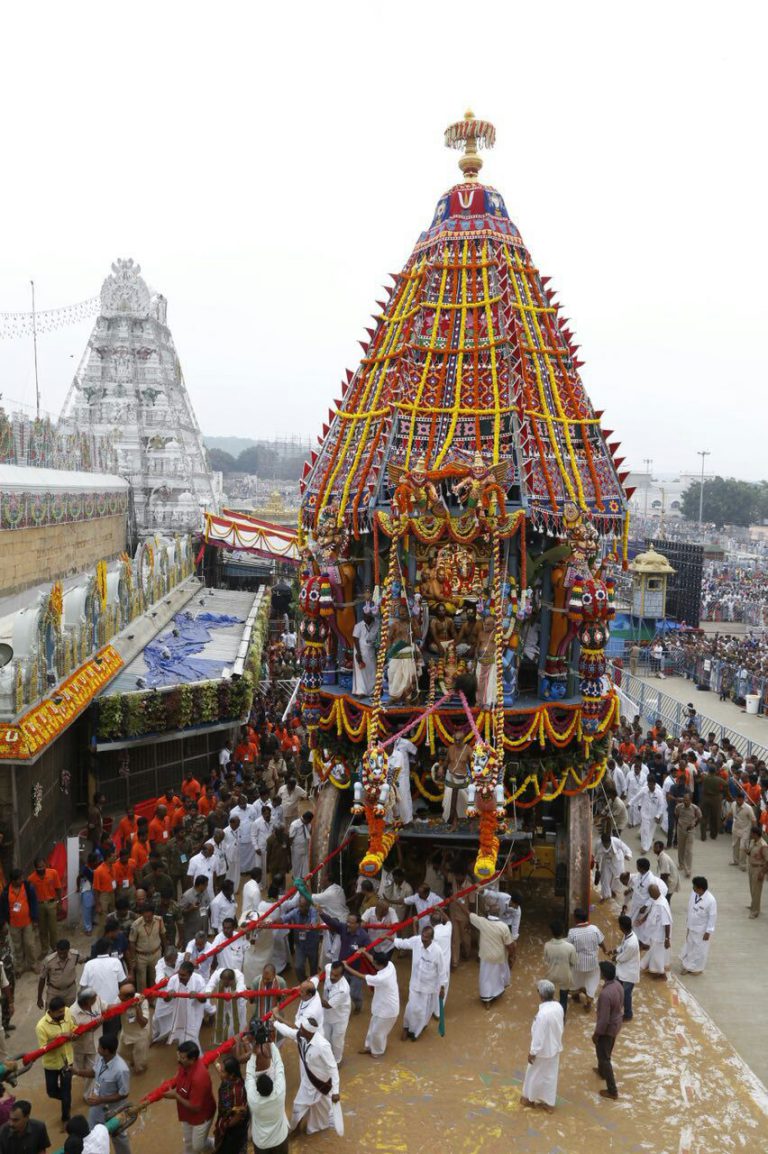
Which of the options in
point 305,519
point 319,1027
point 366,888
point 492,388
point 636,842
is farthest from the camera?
point 636,842

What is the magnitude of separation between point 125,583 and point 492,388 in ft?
38.0

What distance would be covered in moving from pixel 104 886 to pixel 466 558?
590 cm

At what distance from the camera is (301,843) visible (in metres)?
12.0

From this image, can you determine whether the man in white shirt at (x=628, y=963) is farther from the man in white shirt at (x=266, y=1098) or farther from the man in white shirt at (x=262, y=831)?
the man in white shirt at (x=262, y=831)

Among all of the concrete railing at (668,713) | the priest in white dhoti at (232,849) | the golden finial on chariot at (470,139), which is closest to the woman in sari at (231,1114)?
the priest in white dhoti at (232,849)

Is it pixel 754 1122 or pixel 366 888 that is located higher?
pixel 366 888

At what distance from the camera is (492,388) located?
471 inches

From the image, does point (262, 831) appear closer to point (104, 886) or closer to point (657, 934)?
point (104, 886)

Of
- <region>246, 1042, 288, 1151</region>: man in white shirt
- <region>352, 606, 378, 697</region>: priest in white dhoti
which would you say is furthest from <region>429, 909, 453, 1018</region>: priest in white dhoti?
<region>352, 606, 378, 697</region>: priest in white dhoti

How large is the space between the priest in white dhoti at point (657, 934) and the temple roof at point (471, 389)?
4471 millimetres

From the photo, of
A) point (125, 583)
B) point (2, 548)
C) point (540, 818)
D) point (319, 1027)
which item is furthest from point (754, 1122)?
point (2, 548)

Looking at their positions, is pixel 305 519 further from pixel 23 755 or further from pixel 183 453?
pixel 183 453

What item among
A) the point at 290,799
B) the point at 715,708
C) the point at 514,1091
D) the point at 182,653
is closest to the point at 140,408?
the point at 182,653

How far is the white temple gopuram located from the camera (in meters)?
46.3
